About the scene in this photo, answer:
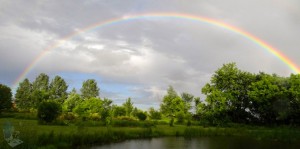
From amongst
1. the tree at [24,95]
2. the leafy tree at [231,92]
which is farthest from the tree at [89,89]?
the leafy tree at [231,92]

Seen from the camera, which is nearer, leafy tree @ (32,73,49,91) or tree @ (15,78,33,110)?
tree @ (15,78,33,110)

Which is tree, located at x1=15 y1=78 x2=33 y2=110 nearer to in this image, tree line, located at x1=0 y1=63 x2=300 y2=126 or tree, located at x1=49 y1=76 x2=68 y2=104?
tree, located at x1=49 y1=76 x2=68 y2=104

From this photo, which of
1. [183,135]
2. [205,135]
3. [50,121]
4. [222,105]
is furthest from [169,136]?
[222,105]

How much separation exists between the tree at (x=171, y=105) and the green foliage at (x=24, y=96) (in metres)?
39.5

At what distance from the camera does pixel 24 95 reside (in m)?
105

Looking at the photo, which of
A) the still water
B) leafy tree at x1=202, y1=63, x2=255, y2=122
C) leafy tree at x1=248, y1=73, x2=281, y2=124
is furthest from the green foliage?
the still water

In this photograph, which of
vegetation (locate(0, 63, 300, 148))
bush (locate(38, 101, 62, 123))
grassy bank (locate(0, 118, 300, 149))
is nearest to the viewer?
grassy bank (locate(0, 118, 300, 149))

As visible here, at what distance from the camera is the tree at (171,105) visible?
285ft

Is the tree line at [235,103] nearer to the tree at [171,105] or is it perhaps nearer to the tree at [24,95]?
the tree at [171,105]

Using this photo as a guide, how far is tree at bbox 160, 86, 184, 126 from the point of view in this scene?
8691cm

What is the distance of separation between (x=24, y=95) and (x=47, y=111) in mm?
67235

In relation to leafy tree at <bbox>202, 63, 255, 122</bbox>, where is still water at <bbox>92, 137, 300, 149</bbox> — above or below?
below

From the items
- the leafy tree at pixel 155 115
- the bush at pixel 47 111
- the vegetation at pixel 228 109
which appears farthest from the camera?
the leafy tree at pixel 155 115

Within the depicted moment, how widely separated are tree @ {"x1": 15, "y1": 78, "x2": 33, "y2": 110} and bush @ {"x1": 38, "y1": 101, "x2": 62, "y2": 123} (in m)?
57.9
